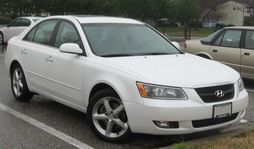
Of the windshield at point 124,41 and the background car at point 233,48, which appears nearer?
the windshield at point 124,41

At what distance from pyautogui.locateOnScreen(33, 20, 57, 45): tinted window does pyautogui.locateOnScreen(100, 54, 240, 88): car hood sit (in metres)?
1.68

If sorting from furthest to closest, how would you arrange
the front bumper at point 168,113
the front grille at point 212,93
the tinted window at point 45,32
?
the tinted window at point 45,32 → the front grille at point 212,93 → the front bumper at point 168,113

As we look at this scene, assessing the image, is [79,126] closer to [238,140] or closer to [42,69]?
[42,69]

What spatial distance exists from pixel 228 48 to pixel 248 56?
1.98ft

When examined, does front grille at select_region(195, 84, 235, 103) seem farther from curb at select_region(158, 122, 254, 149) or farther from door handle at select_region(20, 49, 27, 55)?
door handle at select_region(20, 49, 27, 55)

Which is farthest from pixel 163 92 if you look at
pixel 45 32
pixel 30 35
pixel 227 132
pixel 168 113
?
pixel 30 35

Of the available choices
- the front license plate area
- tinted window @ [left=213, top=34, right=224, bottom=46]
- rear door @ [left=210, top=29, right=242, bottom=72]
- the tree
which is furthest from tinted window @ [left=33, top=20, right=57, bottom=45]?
the tree

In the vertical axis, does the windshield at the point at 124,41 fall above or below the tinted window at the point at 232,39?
above

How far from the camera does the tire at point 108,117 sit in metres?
5.34

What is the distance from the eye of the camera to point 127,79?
5.20 metres

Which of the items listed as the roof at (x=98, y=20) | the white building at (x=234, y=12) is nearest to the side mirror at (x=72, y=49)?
the roof at (x=98, y=20)

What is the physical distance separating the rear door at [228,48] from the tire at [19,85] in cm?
489

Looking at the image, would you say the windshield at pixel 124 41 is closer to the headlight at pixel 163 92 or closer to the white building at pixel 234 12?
the headlight at pixel 163 92

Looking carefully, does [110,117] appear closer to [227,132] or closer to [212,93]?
[212,93]
